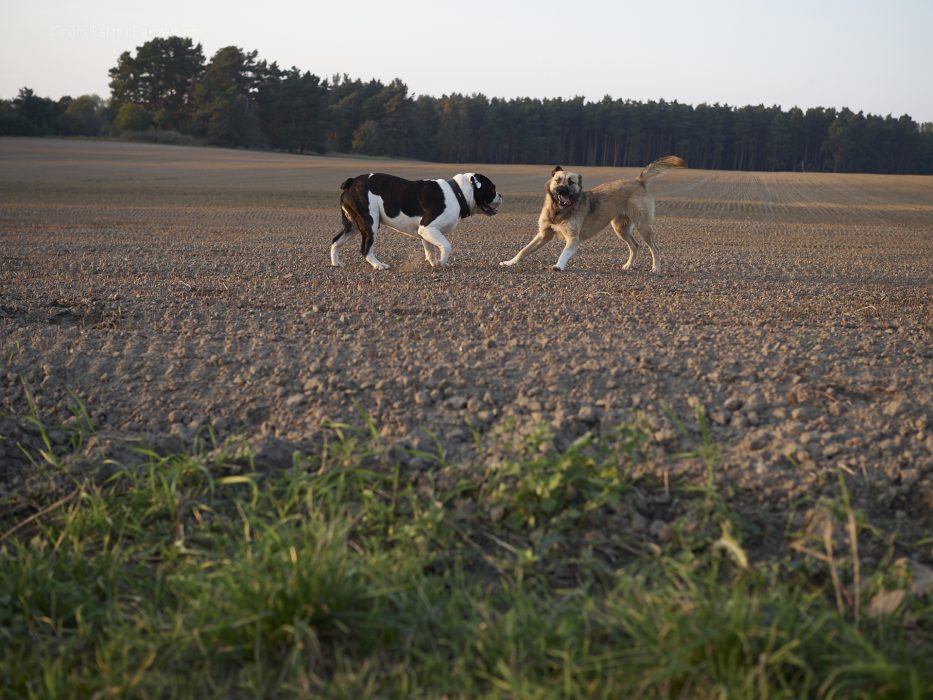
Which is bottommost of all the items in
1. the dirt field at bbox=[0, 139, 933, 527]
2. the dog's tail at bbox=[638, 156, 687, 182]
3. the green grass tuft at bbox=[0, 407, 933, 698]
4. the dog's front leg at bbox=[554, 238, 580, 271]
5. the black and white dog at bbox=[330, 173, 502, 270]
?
the green grass tuft at bbox=[0, 407, 933, 698]

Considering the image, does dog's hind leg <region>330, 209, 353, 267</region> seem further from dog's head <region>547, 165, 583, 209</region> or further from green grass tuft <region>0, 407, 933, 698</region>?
green grass tuft <region>0, 407, 933, 698</region>

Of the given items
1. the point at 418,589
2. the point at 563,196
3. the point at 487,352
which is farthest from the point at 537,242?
the point at 418,589

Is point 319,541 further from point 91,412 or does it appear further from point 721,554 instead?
point 91,412

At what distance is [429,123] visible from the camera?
92.6m

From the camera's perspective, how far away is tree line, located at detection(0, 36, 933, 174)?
68312mm

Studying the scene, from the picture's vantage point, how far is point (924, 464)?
392 cm

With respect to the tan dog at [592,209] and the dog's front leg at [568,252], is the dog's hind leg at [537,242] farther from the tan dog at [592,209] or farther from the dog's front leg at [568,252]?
the dog's front leg at [568,252]

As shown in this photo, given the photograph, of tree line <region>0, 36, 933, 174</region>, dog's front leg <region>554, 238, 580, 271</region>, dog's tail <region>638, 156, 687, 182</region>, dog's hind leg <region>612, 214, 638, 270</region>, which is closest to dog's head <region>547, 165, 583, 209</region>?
dog's front leg <region>554, 238, 580, 271</region>

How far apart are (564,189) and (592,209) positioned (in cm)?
64

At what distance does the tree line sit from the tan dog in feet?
193

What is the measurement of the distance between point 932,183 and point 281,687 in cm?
5558

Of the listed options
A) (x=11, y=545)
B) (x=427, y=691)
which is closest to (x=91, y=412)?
(x=11, y=545)

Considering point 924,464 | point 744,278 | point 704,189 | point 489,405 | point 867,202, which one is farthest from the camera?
point 704,189

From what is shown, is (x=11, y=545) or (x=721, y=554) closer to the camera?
(x=721, y=554)
